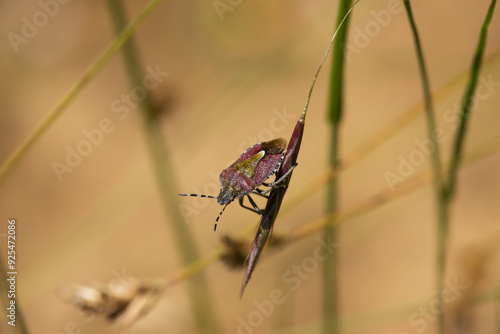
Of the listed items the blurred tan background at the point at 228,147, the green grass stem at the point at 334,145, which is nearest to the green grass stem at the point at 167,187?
the blurred tan background at the point at 228,147

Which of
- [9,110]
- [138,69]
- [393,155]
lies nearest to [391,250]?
[393,155]

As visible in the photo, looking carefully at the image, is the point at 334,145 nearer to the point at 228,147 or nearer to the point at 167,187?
the point at 167,187

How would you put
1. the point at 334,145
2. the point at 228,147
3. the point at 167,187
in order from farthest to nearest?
the point at 228,147 → the point at 167,187 → the point at 334,145

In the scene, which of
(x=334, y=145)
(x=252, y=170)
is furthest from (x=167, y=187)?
(x=334, y=145)

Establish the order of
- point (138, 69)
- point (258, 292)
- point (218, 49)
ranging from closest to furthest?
point (138, 69) < point (258, 292) < point (218, 49)

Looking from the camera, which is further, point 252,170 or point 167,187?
point 167,187

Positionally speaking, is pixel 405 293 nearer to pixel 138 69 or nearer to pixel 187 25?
pixel 138 69

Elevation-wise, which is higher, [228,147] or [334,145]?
[228,147]

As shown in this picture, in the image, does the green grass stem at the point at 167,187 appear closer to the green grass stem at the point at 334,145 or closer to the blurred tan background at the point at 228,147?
the blurred tan background at the point at 228,147
